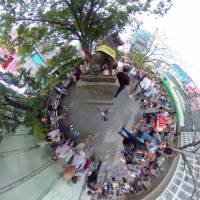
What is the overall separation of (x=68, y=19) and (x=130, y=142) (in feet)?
16.2

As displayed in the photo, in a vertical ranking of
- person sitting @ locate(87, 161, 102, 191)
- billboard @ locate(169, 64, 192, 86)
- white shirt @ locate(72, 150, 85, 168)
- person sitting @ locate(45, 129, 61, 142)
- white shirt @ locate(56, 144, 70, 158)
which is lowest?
person sitting @ locate(87, 161, 102, 191)

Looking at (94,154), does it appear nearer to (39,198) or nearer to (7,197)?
(39,198)

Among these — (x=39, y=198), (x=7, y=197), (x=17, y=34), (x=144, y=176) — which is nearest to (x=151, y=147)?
(x=144, y=176)

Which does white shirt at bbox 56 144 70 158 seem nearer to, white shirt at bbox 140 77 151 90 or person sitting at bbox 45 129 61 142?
person sitting at bbox 45 129 61 142

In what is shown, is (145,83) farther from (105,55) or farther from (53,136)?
(105,55)

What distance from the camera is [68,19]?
12711 millimetres

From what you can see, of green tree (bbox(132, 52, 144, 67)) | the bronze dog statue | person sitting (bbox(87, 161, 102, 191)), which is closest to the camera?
the bronze dog statue

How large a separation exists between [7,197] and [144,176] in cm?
570

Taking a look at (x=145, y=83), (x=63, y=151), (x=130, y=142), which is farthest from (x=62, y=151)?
(x=145, y=83)

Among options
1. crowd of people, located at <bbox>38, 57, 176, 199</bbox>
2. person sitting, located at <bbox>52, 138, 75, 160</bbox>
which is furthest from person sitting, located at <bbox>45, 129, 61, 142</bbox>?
person sitting, located at <bbox>52, 138, 75, 160</bbox>

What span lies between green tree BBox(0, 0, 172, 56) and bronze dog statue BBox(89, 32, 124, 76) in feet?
9.72

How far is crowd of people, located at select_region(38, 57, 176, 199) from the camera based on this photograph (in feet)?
38.1

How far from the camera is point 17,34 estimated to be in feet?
39.9

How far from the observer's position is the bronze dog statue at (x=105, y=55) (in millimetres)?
9180
